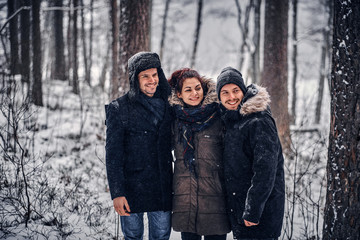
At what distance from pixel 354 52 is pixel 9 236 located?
172 inches

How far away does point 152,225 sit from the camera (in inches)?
107

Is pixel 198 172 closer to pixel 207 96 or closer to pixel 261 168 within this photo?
pixel 261 168

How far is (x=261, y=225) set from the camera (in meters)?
2.32

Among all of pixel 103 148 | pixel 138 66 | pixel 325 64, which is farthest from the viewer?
pixel 325 64

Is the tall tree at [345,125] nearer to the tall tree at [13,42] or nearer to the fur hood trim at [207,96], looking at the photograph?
the fur hood trim at [207,96]

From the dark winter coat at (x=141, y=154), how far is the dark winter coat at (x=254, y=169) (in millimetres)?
616

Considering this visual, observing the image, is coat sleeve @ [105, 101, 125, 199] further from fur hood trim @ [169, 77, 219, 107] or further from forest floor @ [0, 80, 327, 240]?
forest floor @ [0, 80, 327, 240]

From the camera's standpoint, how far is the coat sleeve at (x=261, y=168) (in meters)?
2.18

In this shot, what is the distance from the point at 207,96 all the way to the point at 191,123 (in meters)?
0.34

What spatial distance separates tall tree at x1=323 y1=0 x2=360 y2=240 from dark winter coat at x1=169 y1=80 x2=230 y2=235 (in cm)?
120

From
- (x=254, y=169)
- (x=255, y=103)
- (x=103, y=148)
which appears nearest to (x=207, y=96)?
(x=255, y=103)

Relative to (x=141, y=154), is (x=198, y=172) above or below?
below

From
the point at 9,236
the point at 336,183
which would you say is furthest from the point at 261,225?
the point at 9,236

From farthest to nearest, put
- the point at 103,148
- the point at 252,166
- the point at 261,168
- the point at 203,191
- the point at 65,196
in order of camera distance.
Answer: the point at 103,148 < the point at 65,196 < the point at 203,191 < the point at 252,166 < the point at 261,168
